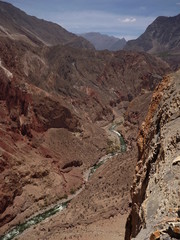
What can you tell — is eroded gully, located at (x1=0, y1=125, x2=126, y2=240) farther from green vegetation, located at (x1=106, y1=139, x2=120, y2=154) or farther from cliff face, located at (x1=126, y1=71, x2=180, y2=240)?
cliff face, located at (x1=126, y1=71, x2=180, y2=240)

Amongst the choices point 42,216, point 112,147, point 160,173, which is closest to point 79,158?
point 112,147

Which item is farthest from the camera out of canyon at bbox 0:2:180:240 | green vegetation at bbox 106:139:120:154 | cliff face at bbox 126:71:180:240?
green vegetation at bbox 106:139:120:154

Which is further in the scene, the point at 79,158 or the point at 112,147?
the point at 112,147

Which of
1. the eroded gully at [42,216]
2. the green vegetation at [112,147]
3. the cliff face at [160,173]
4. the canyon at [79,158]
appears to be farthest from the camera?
the green vegetation at [112,147]

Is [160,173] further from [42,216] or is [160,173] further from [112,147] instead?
[112,147]

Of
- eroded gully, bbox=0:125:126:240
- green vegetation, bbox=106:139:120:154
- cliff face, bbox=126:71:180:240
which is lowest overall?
eroded gully, bbox=0:125:126:240

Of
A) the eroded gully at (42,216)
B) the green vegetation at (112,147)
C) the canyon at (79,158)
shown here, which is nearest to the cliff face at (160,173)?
the canyon at (79,158)

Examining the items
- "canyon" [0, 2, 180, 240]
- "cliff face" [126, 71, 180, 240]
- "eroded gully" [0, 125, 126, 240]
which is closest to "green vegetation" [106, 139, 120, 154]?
"canyon" [0, 2, 180, 240]

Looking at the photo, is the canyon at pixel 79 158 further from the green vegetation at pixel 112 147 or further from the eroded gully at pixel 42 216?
the eroded gully at pixel 42 216

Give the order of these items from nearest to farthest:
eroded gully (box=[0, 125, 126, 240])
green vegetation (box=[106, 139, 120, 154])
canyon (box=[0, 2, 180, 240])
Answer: canyon (box=[0, 2, 180, 240]) → eroded gully (box=[0, 125, 126, 240]) → green vegetation (box=[106, 139, 120, 154])

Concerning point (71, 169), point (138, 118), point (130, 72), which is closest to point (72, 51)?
point (130, 72)
